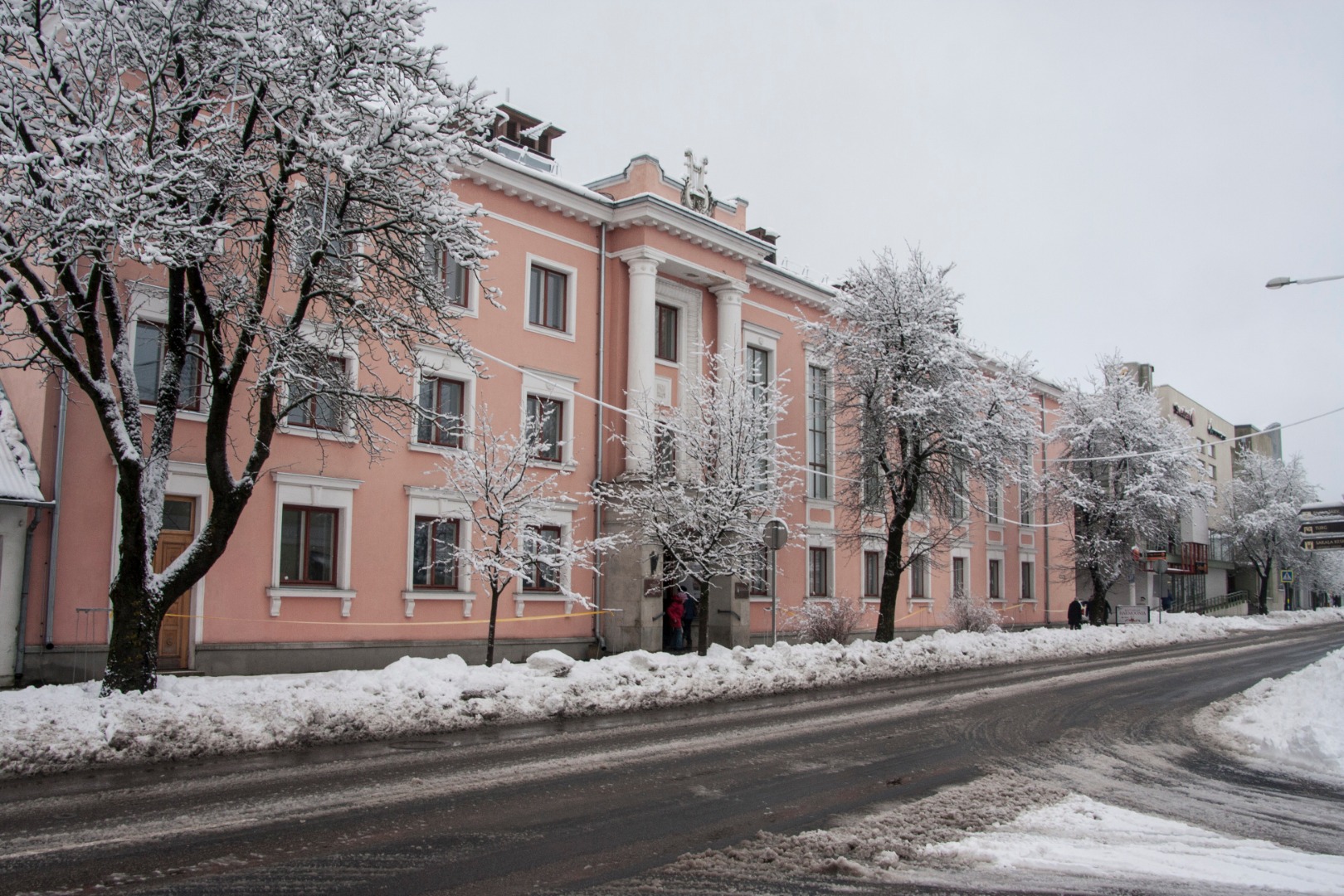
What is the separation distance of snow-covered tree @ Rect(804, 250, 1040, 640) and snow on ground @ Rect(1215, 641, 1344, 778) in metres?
9.22

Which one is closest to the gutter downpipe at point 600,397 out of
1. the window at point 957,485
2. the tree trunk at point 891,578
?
the tree trunk at point 891,578

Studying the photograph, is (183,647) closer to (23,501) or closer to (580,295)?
(23,501)

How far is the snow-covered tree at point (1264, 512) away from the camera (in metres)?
67.0

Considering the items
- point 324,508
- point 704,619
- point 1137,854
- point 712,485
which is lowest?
point 1137,854

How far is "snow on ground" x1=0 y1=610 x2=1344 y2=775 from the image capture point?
33.1ft

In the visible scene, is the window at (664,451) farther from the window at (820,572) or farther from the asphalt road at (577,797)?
the window at (820,572)

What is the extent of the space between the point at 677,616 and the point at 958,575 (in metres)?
18.4

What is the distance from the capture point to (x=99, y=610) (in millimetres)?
16078

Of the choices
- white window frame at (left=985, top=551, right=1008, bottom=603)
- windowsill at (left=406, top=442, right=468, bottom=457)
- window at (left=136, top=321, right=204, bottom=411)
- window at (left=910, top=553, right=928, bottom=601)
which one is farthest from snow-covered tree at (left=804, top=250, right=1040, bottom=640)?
window at (left=136, top=321, right=204, bottom=411)

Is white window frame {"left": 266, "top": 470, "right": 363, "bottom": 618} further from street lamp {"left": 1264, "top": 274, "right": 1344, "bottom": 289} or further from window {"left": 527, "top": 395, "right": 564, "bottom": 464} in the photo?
street lamp {"left": 1264, "top": 274, "right": 1344, "bottom": 289}

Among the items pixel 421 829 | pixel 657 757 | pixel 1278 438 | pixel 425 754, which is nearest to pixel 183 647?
pixel 425 754

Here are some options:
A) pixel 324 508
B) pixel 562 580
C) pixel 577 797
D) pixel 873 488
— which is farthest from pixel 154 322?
pixel 873 488

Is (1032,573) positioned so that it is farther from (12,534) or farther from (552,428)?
(12,534)

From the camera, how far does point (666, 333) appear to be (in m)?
27.8
